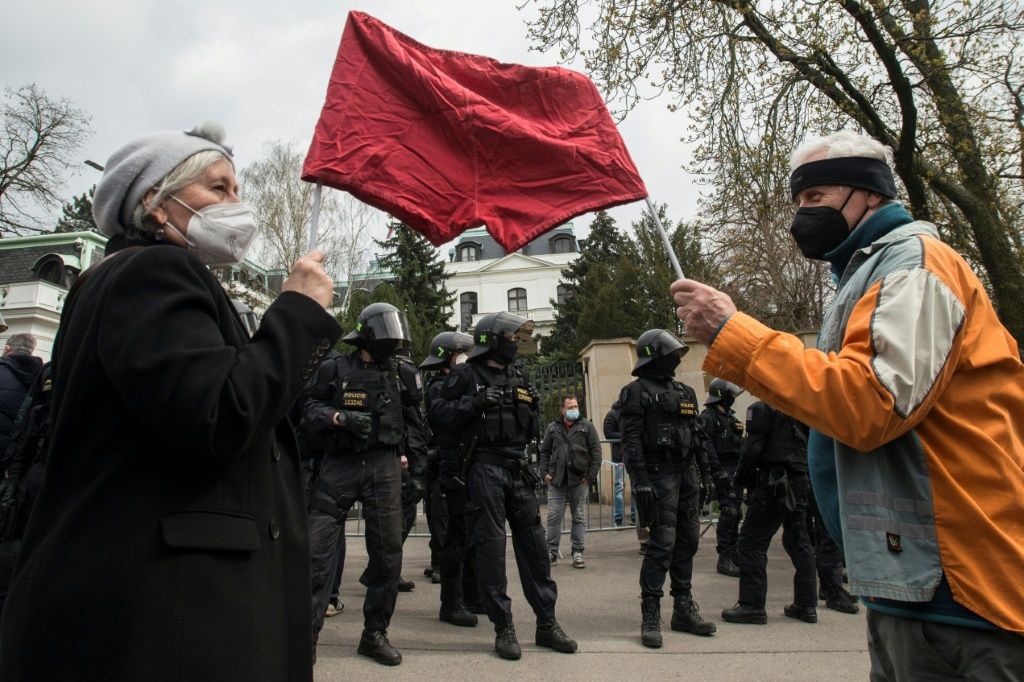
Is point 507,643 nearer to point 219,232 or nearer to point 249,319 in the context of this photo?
point 249,319

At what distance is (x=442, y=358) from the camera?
8.94 meters

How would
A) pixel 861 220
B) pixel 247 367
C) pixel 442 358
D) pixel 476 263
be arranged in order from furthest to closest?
pixel 476 263 → pixel 442 358 → pixel 861 220 → pixel 247 367

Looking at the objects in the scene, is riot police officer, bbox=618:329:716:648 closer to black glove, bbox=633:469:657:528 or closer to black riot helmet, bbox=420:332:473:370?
black glove, bbox=633:469:657:528

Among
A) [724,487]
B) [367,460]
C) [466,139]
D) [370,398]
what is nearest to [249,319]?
[466,139]

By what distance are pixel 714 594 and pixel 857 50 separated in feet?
25.1

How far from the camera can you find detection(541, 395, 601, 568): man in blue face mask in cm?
1005

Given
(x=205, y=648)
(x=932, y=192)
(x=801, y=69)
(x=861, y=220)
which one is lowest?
(x=205, y=648)

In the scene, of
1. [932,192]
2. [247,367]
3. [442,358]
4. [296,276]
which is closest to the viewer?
[247,367]

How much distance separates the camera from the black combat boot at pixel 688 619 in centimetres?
641

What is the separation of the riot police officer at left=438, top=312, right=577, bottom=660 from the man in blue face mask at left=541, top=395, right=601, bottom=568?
3.67 metres

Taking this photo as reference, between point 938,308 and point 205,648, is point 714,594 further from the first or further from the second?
point 205,648

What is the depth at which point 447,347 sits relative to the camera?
8875mm

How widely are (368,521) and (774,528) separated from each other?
361 centimetres

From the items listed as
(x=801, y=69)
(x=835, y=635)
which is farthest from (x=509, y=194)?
(x=801, y=69)
